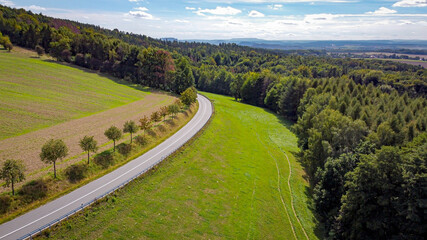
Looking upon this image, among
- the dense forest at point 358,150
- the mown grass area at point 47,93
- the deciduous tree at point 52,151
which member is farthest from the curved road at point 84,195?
the dense forest at point 358,150

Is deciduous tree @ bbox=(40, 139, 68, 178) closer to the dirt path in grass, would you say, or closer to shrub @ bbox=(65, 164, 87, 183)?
shrub @ bbox=(65, 164, 87, 183)

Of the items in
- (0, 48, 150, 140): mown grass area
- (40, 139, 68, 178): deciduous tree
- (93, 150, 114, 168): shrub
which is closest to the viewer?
(40, 139, 68, 178): deciduous tree

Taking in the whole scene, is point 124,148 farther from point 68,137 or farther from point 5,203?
point 5,203

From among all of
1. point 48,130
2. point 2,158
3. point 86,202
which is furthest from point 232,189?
point 48,130

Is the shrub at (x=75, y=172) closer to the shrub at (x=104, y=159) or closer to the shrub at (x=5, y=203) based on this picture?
the shrub at (x=104, y=159)

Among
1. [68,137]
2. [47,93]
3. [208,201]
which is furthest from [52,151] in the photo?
[47,93]

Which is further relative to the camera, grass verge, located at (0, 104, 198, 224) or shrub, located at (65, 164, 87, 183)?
shrub, located at (65, 164, 87, 183)

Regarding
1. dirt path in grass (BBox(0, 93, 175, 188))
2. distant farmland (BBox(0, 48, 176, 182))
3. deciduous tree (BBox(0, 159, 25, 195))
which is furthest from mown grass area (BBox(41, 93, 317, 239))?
distant farmland (BBox(0, 48, 176, 182))
